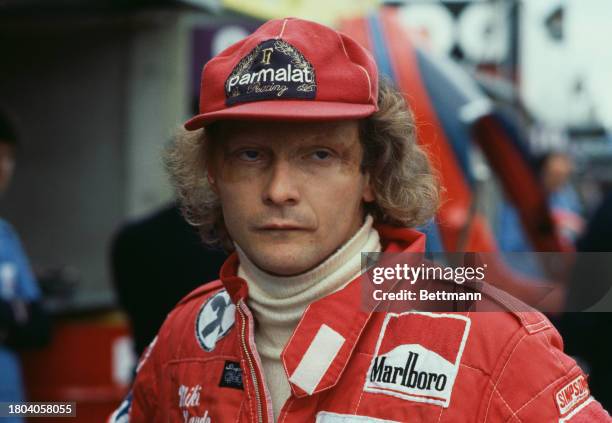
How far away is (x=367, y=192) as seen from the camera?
2.09 metres

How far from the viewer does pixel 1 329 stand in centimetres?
418

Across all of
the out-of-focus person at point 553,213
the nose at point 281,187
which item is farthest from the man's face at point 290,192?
the out-of-focus person at point 553,213

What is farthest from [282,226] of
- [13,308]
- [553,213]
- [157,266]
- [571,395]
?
[553,213]

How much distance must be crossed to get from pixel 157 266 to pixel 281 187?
206 centimetres

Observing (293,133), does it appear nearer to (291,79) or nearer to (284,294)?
(291,79)

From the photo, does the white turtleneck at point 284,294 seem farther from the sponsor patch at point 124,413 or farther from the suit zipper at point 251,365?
the sponsor patch at point 124,413

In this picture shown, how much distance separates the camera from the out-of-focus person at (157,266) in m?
3.75

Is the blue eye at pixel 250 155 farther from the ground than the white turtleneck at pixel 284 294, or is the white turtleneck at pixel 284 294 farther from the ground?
the blue eye at pixel 250 155

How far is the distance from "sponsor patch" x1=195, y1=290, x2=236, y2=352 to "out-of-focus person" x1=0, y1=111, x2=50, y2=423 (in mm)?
2104

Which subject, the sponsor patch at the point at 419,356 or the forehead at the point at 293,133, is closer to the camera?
the sponsor patch at the point at 419,356

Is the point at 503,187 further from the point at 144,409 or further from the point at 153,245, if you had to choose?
the point at 144,409

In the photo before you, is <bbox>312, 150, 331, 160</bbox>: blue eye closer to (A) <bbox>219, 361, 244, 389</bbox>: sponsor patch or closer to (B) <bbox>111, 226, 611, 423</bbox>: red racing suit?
(B) <bbox>111, 226, 611, 423</bbox>: red racing suit

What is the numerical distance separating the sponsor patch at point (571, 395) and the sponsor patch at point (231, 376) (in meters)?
0.62

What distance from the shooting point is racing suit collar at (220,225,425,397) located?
182 centimetres
